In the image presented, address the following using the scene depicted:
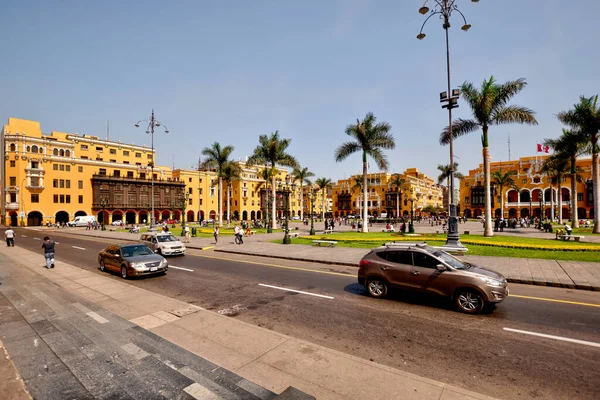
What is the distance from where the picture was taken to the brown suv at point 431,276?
7.64 metres

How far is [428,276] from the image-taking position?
8297mm

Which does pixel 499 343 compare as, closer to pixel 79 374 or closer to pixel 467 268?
→ pixel 467 268

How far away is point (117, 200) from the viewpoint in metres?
68.2

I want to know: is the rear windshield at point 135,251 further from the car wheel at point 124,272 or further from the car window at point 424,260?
A: the car window at point 424,260

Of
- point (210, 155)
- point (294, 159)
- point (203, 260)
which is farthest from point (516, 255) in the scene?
→ point (210, 155)

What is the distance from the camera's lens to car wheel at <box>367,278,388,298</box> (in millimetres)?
9080

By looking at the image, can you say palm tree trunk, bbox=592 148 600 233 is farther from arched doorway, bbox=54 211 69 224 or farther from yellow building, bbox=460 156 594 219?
arched doorway, bbox=54 211 69 224

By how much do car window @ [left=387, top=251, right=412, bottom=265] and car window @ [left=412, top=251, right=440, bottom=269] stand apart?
0.17 meters

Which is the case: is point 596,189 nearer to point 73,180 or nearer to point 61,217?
point 73,180

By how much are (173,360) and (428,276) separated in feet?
21.8

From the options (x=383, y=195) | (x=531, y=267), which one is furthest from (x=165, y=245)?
(x=383, y=195)

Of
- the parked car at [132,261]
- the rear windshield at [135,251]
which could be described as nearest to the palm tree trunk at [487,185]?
the parked car at [132,261]

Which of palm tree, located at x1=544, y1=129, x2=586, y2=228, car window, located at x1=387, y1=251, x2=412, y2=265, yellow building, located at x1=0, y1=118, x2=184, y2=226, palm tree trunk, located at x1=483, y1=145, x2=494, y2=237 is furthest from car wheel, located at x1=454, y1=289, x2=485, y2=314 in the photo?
yellow building, located at x1=0, y1=118, x2=184, y2=226

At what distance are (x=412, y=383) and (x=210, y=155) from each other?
159 ft
